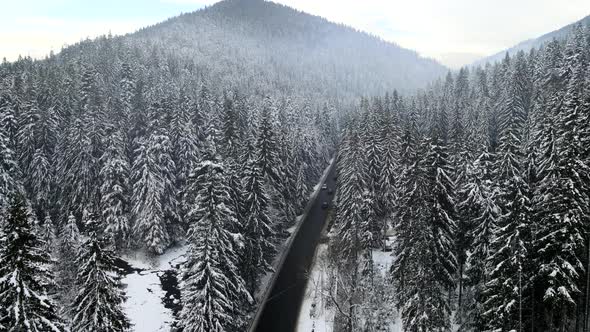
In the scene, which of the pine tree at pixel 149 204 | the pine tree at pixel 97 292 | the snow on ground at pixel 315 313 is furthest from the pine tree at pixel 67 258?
the snow on ground at pixel 315 313

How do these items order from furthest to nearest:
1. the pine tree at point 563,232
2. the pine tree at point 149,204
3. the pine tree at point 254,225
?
the pine tree at point 149,204 → the pine tree at point 254,225 → the pine tree at point 563,232

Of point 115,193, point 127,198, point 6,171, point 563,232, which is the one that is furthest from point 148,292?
point 563,232

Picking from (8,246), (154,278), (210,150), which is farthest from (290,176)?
(8,246)

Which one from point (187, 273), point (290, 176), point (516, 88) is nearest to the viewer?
point (187, 273)

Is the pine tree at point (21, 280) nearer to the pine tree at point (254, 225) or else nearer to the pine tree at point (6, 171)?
the pine tree at point (254, 225)

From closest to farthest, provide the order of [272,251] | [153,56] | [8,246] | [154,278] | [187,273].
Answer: [8,246] < [187,273] < [272,251] < [154,278] < [153,56]

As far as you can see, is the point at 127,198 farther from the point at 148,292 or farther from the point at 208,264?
the point at 208,264

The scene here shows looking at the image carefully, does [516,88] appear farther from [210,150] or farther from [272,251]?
[210,150]
